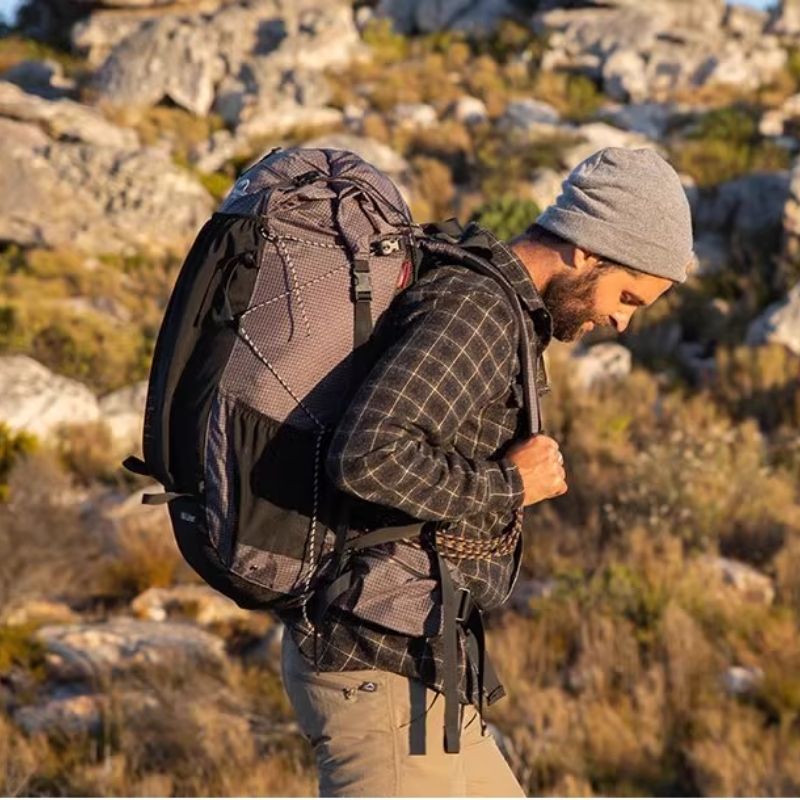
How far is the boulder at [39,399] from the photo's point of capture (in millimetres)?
9461

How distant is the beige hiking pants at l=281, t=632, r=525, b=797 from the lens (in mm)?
2154

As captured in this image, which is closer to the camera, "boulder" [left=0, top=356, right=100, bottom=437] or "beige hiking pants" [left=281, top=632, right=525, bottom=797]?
"beige hiking pants" [left=281, top=632, right=525, bottom=797]

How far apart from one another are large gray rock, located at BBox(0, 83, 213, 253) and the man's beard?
12.9 meters

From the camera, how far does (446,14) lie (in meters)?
25.6

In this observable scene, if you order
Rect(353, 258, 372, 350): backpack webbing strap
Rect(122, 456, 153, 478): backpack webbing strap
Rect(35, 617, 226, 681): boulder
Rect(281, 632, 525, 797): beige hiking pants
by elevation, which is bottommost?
Rect(35, 617, 226, 681): boulder

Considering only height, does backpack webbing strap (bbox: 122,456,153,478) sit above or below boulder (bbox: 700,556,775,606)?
above

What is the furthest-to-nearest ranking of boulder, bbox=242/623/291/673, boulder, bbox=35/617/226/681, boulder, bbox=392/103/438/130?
boulder, bbox=392/103/438/130
boulder, bbox=242/623/291/673
boulder, bbox=35/617/226/681

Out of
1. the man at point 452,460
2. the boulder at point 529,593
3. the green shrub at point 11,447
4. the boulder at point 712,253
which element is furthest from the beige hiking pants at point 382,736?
the boulder at point 712,253

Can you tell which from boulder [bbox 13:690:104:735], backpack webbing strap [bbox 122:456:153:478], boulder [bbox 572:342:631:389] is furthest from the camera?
boulder [bbox 572:342:631:389]

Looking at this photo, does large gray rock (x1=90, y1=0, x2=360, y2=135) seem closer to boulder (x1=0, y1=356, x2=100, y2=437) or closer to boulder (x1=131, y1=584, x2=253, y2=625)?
boulder (x1=0, y1=356, x2=100, y2=437)

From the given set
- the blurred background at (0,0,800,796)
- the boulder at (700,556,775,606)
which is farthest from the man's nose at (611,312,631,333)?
the boulder at (700,556,775,606)

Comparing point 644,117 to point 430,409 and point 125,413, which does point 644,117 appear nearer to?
point 125,413

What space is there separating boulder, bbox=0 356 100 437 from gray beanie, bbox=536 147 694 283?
772 cm

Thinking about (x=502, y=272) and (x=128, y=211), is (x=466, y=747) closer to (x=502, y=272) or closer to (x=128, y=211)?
(x=502, y=272)
